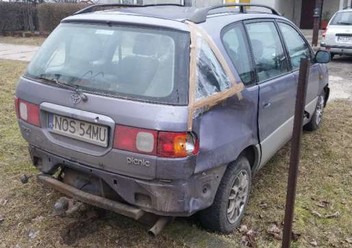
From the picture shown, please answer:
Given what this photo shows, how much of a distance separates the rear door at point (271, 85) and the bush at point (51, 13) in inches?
591

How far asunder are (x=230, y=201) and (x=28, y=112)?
1.65 meters

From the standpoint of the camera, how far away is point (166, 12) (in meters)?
3.24

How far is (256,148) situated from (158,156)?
1181mm

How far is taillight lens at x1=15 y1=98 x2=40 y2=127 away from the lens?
3.02 meters

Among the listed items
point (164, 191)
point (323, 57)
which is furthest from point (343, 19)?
point (164, 191)

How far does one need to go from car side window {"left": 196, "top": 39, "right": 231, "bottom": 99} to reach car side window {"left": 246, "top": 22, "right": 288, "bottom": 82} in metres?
0.63

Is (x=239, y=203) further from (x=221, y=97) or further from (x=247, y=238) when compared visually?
(x=221, y=97)

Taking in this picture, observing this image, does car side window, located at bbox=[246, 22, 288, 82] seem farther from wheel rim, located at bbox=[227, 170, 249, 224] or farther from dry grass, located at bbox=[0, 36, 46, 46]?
dry grass, located at bbox=[0, 36, 46, 46]

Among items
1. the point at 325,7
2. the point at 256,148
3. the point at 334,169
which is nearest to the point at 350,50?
the point at 334,169

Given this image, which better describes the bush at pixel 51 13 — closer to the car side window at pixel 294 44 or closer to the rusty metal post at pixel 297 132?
the car side window at pixel 294 44

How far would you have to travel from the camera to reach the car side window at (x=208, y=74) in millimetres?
2734

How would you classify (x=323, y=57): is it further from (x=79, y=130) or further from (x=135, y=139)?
(x=79, y=130)

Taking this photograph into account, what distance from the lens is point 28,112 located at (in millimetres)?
3086

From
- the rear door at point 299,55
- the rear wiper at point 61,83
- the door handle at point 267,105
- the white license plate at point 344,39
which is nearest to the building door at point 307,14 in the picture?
the white license plate at point 344,39
